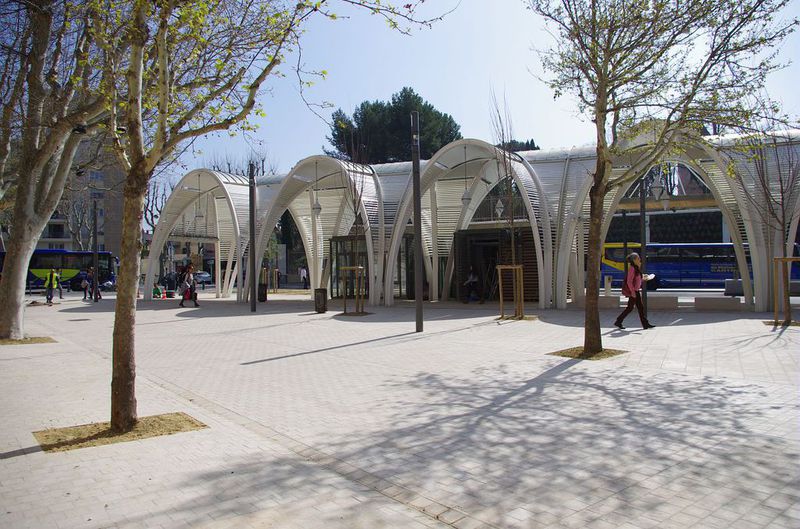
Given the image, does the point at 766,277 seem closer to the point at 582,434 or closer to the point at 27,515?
the point at 582,434

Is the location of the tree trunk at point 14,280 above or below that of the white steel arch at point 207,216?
below

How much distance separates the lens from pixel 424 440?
5434mm

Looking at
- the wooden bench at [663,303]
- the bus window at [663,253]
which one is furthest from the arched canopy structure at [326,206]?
the bus window at [663,253]

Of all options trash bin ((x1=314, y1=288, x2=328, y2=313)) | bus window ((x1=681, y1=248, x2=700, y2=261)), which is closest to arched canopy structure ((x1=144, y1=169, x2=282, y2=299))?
trash bin ((x1=314, y1=288, x2=328, y2=313))

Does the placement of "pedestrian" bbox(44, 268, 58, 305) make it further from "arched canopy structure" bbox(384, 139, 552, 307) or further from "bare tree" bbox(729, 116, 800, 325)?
"bare tree" bbox(729, 116, 800, 325)

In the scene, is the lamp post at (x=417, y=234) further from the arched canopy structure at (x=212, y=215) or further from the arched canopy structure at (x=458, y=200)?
the arched canopy structure at (x=212, y=215)

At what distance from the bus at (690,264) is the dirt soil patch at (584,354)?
76.8ft

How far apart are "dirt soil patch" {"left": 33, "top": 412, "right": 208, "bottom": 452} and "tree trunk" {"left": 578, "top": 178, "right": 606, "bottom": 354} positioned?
247 inches

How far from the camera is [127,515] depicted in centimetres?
383

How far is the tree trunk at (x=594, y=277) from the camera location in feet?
32.6

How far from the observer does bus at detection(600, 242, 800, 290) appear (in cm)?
3200

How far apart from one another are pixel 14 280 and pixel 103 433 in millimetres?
9059

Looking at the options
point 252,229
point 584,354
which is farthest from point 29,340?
point 584,354

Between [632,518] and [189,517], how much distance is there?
2643 mm
